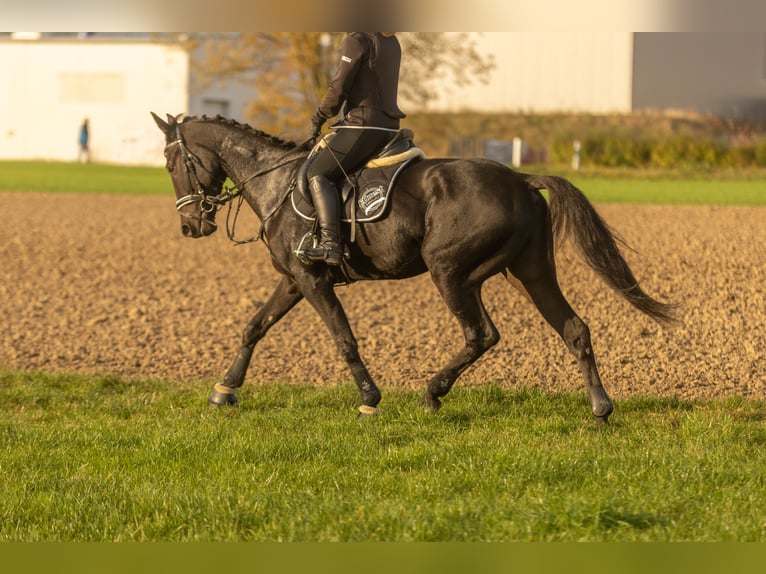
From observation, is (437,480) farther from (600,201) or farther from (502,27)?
(600,201)

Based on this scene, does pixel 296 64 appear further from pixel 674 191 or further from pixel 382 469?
pixel 382 469

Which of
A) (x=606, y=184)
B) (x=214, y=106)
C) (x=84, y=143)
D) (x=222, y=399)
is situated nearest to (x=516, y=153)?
(x=606, y=184)

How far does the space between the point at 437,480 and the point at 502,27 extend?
267cm

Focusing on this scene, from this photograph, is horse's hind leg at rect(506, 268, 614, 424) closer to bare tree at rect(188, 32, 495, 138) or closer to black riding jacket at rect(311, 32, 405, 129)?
black riding jacket at rect(311, 32, 405, 129)

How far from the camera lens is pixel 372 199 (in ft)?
24.7

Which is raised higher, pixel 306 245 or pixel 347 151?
pixel 347 151

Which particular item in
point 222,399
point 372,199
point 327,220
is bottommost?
point 222,399

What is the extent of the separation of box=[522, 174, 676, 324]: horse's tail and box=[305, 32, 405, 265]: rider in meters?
1.06

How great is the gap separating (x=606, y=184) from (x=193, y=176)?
25.9 m

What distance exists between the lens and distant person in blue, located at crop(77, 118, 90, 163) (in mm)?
46844

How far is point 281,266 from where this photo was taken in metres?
7.93

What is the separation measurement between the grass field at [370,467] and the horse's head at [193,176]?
1315 mm

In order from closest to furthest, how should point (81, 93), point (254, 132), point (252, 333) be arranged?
point (254, 132)
point (252, 333)
point (81, 93)

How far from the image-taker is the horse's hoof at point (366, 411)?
7488mm
